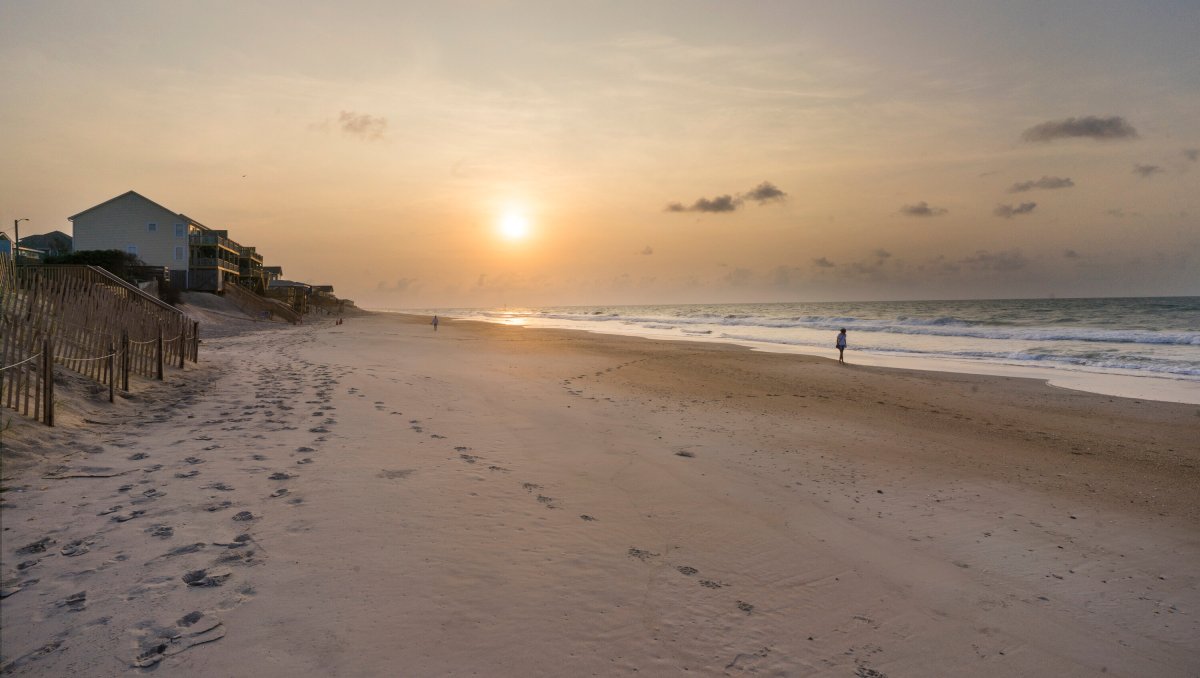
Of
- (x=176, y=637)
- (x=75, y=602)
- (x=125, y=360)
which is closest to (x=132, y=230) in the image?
(x=125, y=360)

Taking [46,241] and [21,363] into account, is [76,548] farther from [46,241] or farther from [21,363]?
[46,241]

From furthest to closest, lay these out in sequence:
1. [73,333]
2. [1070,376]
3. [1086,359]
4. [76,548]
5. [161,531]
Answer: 1. [1086,359]
2. [1070,376]
3. [73,333]
4. [161,531]
5. [76,548]

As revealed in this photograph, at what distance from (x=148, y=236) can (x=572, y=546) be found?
49.4 meters

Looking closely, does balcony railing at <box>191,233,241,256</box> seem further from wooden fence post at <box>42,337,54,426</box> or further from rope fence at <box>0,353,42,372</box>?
wooden fence post at <box>42,337,54,426</box>

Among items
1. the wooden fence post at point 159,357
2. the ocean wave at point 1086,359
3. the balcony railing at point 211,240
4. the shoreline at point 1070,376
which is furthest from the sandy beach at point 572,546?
the balcony railing at point 211,240

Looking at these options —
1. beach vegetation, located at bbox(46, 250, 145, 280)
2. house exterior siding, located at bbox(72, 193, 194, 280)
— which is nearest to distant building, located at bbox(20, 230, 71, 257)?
house exterior siding, located at bbox(72, 193, 194, 280)

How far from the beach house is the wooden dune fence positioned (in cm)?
3256

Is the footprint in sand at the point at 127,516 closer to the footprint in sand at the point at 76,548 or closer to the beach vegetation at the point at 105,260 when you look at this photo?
the footprint in sand at the point at 76,548

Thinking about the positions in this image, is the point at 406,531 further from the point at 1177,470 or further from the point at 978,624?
the point at 1177,470

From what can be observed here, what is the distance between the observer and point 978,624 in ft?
13.6

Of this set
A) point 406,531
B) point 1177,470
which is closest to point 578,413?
point 406,531

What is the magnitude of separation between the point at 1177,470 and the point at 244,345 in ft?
87.0

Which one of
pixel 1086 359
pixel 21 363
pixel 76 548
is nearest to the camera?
pixel 76 548

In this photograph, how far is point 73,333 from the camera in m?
9.34
